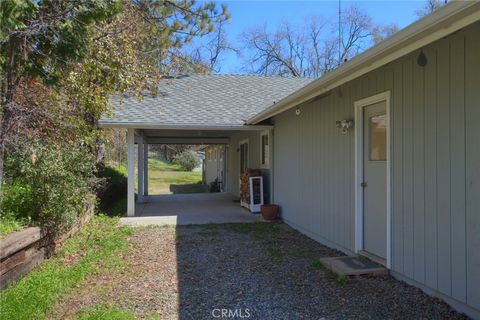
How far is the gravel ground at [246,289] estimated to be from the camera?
3910mm

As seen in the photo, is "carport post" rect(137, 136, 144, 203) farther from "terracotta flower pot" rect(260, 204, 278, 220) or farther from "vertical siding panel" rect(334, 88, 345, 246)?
"vertical siding panel" rect(334, 88, 345, 246)

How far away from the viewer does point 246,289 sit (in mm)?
4609

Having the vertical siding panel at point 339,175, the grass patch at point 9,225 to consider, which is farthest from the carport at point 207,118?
the vertical siding panel at point 339,175

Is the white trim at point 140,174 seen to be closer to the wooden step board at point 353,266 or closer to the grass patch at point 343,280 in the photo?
the wooden step board at point 353,266

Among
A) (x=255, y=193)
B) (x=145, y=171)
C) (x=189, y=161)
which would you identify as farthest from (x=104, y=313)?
(x=189, y=161)

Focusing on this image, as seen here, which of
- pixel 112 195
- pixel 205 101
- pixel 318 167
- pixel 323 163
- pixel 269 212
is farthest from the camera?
pixel 112 195

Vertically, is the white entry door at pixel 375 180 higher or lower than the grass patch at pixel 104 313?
higher

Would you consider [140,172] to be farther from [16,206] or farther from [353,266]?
[353,266]

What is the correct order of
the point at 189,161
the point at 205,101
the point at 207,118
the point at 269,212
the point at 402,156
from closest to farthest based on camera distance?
the point at 402,156
the point at 269,212
the point at 207,118
the point at 205,101
the point at 189,161

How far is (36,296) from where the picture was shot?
4.20m

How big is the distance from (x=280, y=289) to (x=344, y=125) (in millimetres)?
2574

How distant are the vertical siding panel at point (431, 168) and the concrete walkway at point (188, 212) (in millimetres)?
5473

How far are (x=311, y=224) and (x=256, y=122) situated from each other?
3.29 m

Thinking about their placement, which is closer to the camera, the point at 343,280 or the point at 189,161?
the point at 343,280
